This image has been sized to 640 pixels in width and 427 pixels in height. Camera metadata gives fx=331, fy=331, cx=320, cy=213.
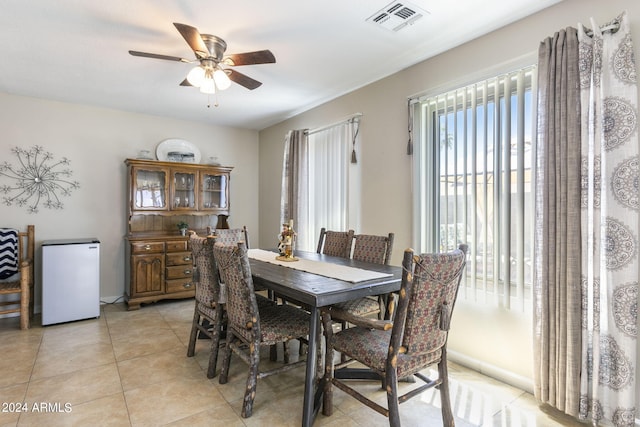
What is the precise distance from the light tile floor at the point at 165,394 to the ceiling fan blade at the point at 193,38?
2.27m

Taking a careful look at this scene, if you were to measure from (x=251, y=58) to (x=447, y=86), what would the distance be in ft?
5.15

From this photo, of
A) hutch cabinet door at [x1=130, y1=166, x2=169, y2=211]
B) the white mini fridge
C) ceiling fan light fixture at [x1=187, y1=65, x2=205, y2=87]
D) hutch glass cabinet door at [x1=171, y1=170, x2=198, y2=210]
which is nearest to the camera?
ceiling fan light fixture at [x1=187, y1=65, x2=205, y2=87]

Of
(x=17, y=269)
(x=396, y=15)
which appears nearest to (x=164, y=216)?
(x=17, y=269)

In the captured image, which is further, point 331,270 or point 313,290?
point 331,270

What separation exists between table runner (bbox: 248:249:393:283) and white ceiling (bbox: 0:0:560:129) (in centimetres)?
176

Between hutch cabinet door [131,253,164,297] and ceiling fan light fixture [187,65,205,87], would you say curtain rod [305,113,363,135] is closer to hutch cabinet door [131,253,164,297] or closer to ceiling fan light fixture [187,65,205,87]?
ceiling fan light fixture [187,65,205,87]

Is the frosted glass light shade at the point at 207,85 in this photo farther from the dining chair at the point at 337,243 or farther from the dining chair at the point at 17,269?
the dining chair at the point at 17,269

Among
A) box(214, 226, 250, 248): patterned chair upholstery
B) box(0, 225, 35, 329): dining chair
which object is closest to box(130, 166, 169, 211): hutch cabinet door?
box(0, 225, 35, 329): dining chair

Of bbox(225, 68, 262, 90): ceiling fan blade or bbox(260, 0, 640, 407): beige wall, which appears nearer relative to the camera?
bbox(260, 0, 640, 407): beige wall

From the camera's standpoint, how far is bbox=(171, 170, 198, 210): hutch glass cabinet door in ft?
14.6

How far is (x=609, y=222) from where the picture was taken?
1795mm

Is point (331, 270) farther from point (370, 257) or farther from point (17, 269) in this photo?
point (17, 269)

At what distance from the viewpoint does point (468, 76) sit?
2.55 m

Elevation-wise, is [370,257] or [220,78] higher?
[220,78]
